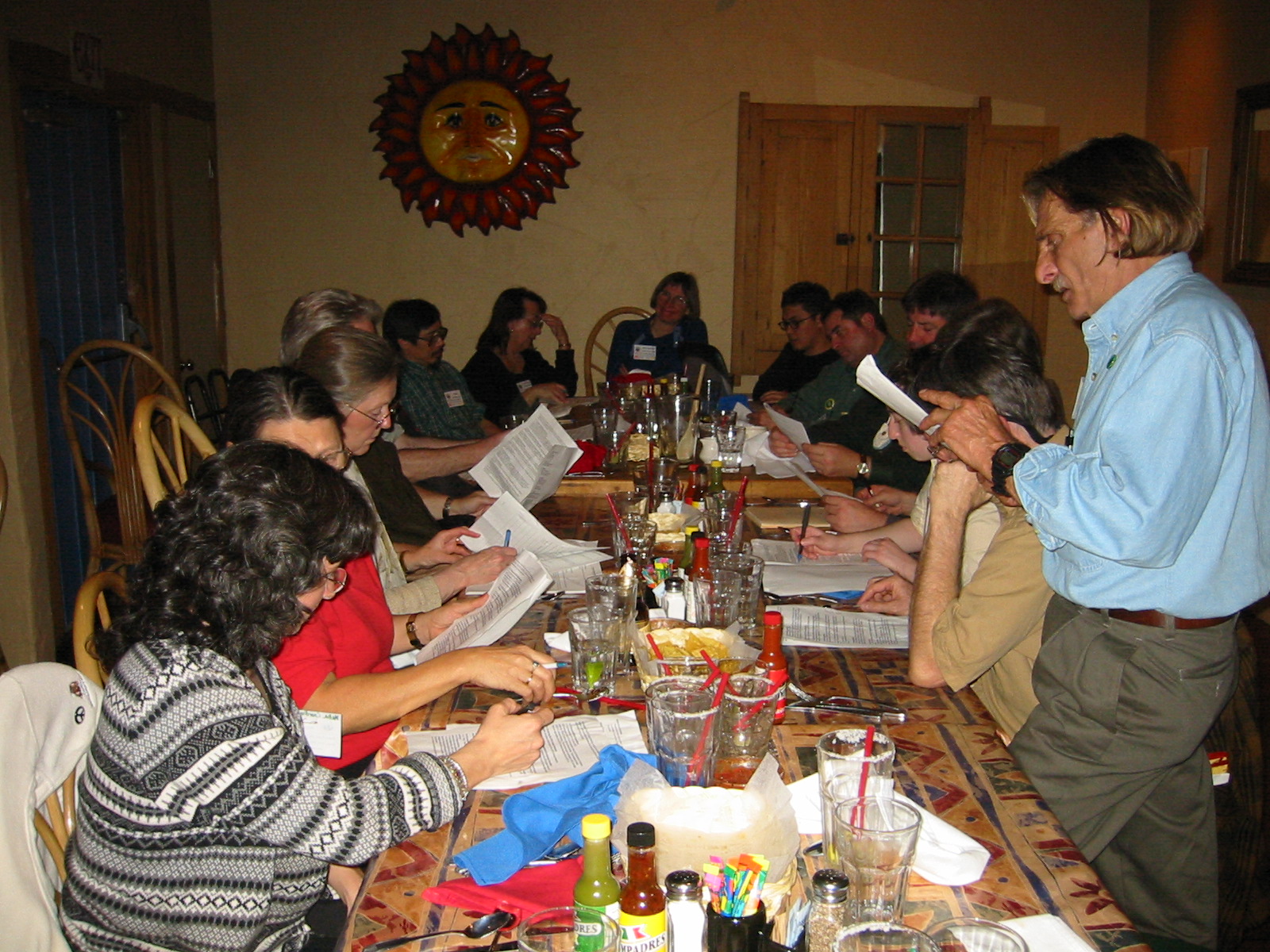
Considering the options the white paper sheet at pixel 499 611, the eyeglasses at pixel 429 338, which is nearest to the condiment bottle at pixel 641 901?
the white paper sheet at pixel 499 611

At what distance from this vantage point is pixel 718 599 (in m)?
1.80

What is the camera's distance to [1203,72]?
17.4 feet

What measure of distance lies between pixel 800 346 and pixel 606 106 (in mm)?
2122

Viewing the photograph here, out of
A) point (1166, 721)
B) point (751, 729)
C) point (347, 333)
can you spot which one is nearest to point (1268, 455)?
point (1166, 721)

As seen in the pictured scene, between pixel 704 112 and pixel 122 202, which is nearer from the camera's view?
pixel 122 202

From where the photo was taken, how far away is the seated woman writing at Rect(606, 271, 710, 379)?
222 inches

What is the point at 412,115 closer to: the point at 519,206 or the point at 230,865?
Answer: the point at 519,206

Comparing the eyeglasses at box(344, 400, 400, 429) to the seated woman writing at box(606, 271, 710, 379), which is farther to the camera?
the seated woman writing at box(606, 271, 710, 379)

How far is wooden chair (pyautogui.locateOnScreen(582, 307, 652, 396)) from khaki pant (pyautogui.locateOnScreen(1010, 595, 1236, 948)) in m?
4.50

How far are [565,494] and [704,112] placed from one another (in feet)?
12.7

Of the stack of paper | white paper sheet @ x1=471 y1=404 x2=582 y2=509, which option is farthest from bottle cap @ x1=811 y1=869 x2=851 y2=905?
white paper sheet @ x1=471 y1=404 x2=582 y2=509

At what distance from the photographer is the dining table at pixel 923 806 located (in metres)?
1.02

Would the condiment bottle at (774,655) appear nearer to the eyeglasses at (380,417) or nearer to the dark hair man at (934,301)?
the eyeglasses at (380,417)

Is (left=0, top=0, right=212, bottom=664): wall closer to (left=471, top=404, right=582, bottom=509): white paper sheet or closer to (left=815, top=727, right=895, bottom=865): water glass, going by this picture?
(left=471, top=404, right=582, bottom=509): white paper sheet
